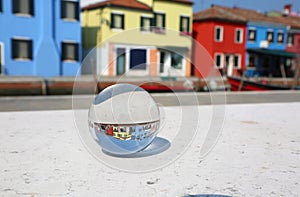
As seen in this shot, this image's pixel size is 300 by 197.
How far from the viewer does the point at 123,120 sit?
13.3 feet

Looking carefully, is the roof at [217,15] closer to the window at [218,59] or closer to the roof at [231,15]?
the roof at [231,15]

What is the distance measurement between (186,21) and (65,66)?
422 inches

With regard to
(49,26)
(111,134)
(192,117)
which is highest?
(49,26)

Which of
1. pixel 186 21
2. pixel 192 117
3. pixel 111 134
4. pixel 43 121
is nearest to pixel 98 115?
pixel 111 134

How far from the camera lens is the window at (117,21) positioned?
895 inches

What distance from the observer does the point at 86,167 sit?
379 centimetres

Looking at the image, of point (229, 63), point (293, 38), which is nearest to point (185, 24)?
point (229, 63)

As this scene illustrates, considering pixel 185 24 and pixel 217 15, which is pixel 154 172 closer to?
pixel 185 24

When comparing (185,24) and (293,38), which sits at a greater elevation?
(185,24)

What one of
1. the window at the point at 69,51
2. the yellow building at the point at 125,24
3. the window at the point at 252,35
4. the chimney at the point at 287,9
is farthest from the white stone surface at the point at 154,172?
the chimney at the point at 287,9

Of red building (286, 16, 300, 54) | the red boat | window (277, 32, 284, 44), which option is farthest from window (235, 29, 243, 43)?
the red boat

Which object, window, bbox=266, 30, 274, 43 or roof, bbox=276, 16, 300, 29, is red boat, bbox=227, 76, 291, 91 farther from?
roof, bbox=276, 16, 300, 29

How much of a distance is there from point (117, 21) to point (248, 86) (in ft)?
34.4

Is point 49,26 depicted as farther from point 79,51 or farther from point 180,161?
point 180,161
